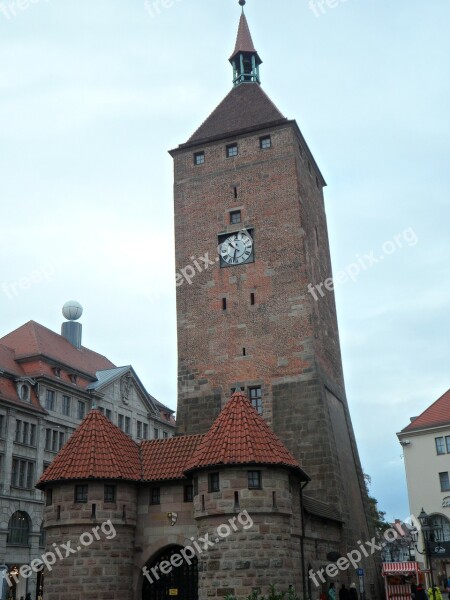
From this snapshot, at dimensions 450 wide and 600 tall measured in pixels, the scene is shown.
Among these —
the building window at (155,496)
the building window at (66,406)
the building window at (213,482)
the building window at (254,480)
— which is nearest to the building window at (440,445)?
the building window at (66,406)

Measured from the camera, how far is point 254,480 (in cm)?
2214

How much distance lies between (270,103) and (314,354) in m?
14.2

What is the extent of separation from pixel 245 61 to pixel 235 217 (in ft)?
41.0

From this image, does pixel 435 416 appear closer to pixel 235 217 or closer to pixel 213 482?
pixel 235 217

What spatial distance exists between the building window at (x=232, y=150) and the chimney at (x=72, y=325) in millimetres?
24588

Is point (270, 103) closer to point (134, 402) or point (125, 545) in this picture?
point (125, 545)

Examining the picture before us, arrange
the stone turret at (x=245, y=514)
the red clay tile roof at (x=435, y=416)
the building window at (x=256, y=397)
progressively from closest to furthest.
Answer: the stone turret at (x=245, y=514), the building window at (x=256, y=397), the red clay tile roof at (x=435, y=416)

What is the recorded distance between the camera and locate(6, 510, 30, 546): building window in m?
41.6

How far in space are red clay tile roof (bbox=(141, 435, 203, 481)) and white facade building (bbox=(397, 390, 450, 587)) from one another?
27182 mm

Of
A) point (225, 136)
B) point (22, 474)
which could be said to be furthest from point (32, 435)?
point (225, 136)

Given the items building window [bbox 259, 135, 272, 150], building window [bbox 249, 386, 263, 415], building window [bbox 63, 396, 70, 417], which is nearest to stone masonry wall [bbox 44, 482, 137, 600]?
building window [bbox 249, 386, 263, 415]

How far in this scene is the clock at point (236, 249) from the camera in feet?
110

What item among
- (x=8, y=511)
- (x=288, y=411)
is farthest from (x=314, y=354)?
(x=8, y=511)

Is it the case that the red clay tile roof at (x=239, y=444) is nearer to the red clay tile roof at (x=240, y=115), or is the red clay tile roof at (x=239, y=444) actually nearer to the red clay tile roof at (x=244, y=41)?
the red clay tile roof at (x=240, y=115)
